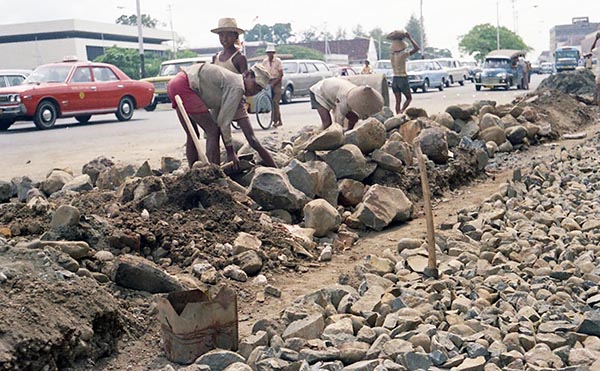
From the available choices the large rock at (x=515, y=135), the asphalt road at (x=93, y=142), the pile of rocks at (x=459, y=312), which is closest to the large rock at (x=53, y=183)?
the asphalt road at (x=93, y=142)

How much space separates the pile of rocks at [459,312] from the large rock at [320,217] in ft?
2.38

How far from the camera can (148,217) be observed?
579 cm

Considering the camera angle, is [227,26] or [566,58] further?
[566,58]

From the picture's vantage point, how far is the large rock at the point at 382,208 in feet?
21.8

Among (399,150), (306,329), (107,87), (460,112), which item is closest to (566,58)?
(107,87)

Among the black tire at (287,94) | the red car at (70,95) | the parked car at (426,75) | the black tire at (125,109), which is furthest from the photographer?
the parked car at (426,75)

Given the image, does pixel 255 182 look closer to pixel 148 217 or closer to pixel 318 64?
pixel 148 217

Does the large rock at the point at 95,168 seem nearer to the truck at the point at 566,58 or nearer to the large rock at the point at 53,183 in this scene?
the large rock at the point at 53,183

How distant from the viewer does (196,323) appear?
12.9 feet

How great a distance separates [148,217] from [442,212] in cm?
310

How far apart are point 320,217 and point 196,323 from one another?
2.56 m

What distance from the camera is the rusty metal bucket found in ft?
12.8

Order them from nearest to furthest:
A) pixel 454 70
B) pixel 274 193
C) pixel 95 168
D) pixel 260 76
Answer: pixel 274 193 < pixel 260 76 < pixel 95 168 < pixel 454 70

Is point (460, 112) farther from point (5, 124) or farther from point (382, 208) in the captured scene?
point (5, 124)
